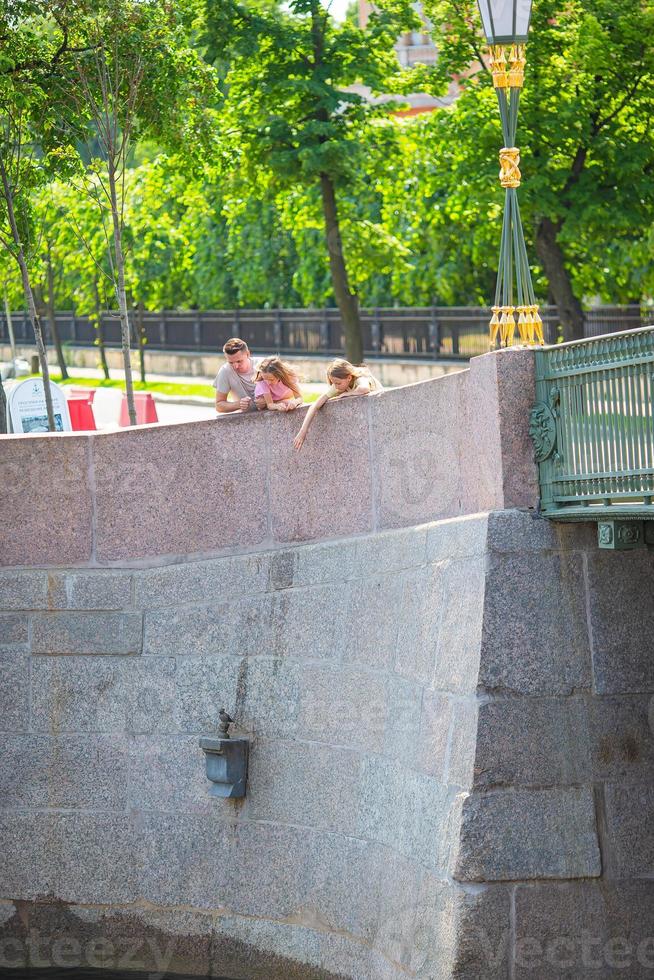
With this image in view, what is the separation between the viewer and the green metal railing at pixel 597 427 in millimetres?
7602

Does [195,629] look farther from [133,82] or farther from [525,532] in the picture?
[133,82]

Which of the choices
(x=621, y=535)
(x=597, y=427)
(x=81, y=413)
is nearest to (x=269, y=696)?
(x=621, y=535)

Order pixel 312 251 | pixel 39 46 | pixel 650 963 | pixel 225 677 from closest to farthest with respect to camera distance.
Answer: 1. pixel 650 963
2. pixel 225 677
3. pixel 39 46
4. pixel 312 251

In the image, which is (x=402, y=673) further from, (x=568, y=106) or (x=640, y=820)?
(x=568, y=106)

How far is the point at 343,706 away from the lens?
31.4ft

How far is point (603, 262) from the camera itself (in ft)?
81.9

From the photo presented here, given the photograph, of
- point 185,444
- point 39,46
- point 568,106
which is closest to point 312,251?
point 568,106

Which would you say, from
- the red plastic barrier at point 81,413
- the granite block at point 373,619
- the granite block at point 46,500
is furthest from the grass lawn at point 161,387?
the granite block at point 373,619

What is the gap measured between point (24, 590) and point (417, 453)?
3171mm

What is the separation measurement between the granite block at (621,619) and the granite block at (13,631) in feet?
14.0

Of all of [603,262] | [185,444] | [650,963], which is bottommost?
[650,963]

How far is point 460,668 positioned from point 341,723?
1417mm

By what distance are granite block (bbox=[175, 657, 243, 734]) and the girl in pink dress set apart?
1690 millimetres

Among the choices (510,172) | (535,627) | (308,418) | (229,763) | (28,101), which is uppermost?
(28,101)
